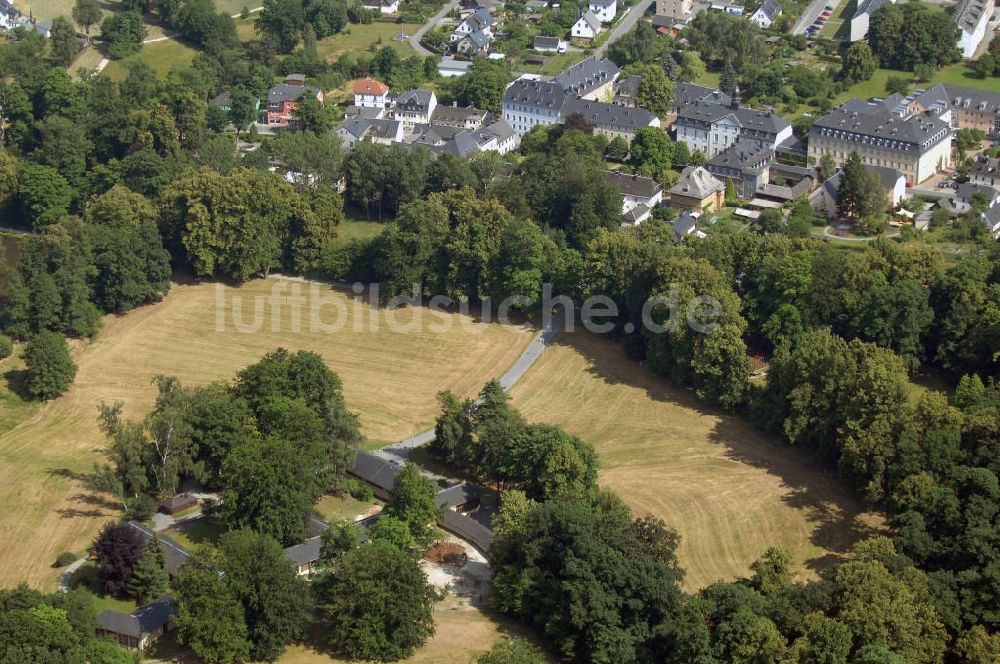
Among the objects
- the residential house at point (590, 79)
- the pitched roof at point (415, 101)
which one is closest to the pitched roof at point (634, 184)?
the residential house at point (590, 79)

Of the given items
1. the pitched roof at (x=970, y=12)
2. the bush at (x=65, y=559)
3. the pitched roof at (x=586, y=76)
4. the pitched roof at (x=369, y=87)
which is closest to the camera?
the bush at (x=65, y=559)

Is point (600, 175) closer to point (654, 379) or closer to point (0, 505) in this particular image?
point (654, 379)

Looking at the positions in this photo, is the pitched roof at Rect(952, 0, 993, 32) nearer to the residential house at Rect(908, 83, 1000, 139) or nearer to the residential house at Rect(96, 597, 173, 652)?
the residential house at Rect(908, 83, 1000, 139)

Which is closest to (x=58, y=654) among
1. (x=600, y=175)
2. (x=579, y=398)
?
(x=579, y=398)

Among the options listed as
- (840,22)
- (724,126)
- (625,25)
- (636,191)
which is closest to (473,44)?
(625,25)

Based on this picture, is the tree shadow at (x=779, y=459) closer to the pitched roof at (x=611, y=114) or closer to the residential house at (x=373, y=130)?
the pitched roof at (x=611, y=114)

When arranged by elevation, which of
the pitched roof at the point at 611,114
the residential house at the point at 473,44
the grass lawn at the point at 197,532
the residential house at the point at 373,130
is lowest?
the grass lawn at the point at 197,532

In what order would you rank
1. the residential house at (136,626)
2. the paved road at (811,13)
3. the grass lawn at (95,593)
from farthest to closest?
the paved road at (811,13), the grass lawn at (95,593), the residential house at (136,626)
